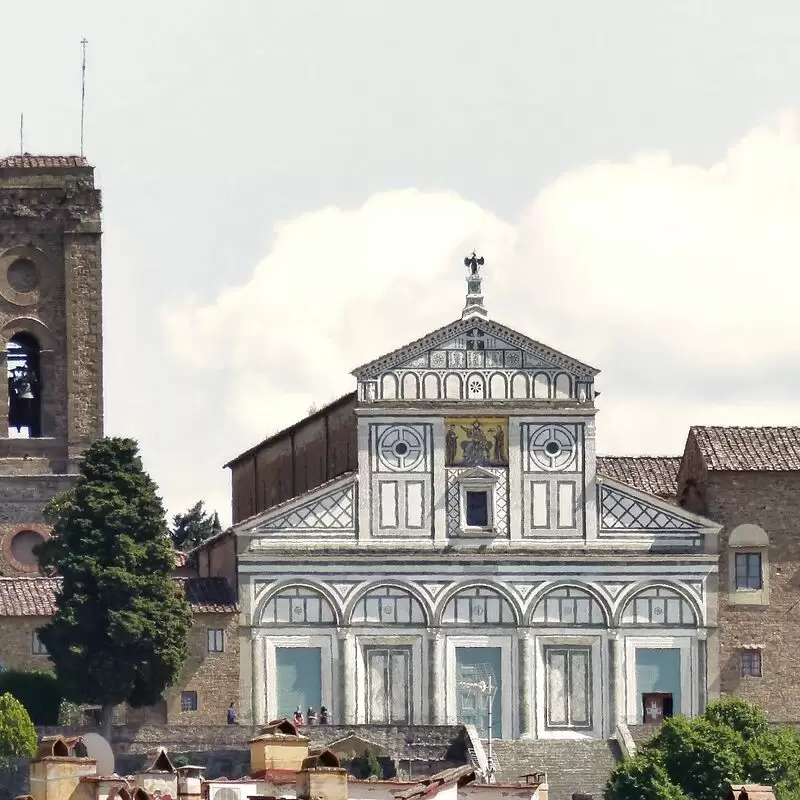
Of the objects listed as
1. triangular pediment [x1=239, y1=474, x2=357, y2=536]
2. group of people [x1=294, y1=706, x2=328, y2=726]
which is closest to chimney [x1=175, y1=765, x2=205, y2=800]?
group of people [x1=294, y1=706, x2=328, y2=726]

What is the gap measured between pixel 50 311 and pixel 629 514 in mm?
21349

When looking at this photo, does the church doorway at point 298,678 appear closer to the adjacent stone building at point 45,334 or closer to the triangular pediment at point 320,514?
the triangular pediment at point 320,514

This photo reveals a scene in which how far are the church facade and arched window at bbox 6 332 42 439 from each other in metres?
16.7

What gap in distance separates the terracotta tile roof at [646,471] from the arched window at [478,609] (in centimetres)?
529

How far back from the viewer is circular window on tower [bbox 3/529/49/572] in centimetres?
10519

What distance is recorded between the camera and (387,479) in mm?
92438

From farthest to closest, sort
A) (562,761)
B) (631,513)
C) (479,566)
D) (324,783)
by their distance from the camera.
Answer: (631,513) < (479,566) < (562,761) < (324,783)

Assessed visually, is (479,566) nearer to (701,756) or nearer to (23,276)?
(701,756)

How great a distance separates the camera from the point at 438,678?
9194 centimetres

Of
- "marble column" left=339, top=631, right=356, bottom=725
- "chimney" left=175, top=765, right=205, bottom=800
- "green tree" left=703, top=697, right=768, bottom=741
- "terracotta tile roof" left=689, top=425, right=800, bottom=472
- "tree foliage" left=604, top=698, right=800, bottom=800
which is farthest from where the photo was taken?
"terracotta tile roof" left=689, top=425, right=800, bottom=472

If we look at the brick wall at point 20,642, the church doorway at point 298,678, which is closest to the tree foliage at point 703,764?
the church doorway at point 298,678

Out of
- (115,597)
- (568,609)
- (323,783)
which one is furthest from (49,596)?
(323,783)

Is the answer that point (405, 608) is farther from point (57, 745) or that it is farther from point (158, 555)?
point (57, 745)

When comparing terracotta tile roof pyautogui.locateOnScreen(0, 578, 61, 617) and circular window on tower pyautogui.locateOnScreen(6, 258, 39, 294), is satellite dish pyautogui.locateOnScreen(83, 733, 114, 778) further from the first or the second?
circular window on tower pyautogui.locateOnScreen(6, 258, 39, 294)
